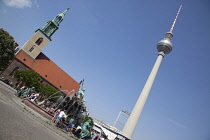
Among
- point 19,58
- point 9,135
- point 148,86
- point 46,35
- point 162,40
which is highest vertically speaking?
point 162,40

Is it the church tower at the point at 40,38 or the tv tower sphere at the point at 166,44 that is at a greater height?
the tv tower sphere at the point at 166,44

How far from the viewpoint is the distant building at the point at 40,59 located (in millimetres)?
43394

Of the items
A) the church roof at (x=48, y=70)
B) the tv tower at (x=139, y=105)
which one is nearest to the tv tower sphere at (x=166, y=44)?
the tv tower at (x=139, y=105)

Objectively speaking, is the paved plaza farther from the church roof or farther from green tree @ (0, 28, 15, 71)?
the church roof

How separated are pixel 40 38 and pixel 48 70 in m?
10.2

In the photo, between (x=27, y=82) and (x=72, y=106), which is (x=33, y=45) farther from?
(x=72, y=106)

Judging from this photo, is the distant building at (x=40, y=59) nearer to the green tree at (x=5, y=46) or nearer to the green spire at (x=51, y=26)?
the green spire at (x=51, y=26)

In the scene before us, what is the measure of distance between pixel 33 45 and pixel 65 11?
15.1 meters

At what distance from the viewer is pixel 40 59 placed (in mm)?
49406

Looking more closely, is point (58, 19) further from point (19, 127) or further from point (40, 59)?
point (19, 127)

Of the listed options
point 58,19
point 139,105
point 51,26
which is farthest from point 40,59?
point 139,105

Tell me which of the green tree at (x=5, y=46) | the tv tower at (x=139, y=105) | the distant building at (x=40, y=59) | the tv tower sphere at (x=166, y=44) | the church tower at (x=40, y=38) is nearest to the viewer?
the tv tower at (x=139, y=105)

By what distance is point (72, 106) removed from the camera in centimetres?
1407

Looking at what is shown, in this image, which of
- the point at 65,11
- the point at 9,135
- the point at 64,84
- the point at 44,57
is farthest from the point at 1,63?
the point at 9,135
